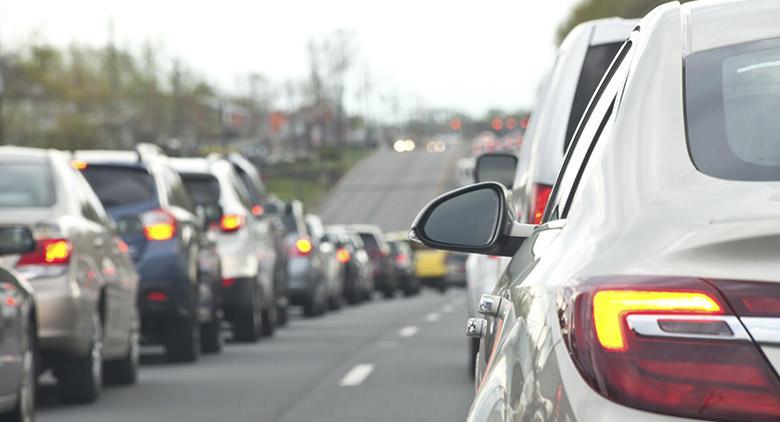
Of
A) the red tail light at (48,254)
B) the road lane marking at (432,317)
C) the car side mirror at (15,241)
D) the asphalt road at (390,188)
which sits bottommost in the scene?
the asphalt road at (390,188)

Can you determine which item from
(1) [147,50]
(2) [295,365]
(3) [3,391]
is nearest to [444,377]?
(2) [295,365]

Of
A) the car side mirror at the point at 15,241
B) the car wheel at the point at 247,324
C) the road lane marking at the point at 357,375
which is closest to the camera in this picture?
the car side mirror at the point at 15,241

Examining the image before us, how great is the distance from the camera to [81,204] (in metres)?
11.7

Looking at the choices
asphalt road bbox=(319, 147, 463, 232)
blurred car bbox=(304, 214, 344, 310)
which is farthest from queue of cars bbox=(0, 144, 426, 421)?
asphalt road bbox=(319, 147, 463, 232)

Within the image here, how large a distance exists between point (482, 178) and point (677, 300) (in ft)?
22.2

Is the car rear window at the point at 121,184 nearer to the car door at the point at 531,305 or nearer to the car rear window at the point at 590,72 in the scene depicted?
the car rear window at the point at 590,72

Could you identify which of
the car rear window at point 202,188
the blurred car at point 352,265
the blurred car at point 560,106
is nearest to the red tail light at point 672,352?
the blurred car at point 560,106

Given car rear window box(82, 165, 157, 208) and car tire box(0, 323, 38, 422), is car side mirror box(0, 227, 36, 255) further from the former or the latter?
car rear window box(82, 165, 157, 208)

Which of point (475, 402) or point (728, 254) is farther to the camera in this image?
point (475, 402)

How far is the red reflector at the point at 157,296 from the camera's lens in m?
14.9

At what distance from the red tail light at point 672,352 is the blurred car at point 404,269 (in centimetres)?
4479

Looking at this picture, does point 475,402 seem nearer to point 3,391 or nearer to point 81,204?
point 3,391

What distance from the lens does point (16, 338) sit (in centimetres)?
904

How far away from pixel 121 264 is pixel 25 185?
67.0 inches
